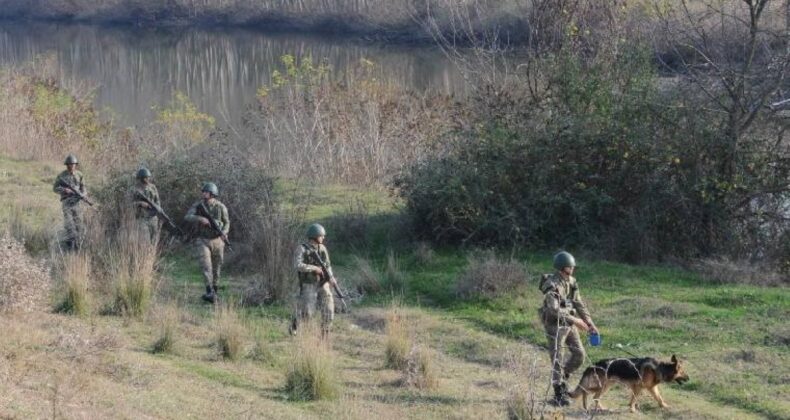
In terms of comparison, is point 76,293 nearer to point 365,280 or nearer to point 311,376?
point 311,376

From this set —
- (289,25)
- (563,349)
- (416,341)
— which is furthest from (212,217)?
(289,25)

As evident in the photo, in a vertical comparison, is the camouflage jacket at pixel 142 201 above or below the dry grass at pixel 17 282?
above

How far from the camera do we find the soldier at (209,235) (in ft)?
45.5

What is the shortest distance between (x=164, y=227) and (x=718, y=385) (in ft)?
32.3

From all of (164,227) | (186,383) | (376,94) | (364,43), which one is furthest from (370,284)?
(364,43)

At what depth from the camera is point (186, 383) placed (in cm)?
943

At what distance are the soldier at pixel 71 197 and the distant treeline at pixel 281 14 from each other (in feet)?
101

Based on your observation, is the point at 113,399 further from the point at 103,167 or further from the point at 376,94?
the point at 376,94

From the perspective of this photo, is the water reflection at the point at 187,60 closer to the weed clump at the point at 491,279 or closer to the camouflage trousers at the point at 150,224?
the camouflage trousers at the point at 150,224

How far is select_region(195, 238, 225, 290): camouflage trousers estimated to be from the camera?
45.5ft

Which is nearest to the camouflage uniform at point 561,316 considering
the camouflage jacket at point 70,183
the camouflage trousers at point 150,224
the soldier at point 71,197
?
the camouflage trousers at point 150,224

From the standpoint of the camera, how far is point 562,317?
31.1 feet

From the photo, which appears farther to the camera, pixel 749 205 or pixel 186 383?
pixel 749 205

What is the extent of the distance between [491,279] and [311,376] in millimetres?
4679
